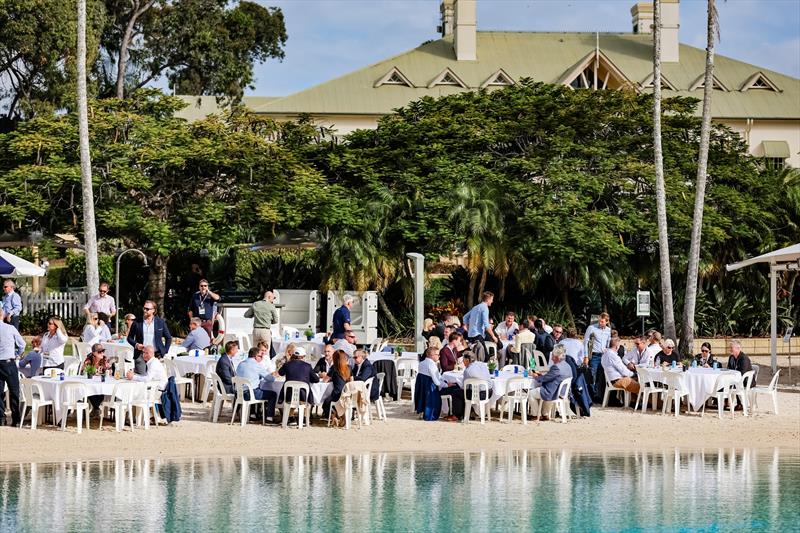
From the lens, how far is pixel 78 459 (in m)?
16.0

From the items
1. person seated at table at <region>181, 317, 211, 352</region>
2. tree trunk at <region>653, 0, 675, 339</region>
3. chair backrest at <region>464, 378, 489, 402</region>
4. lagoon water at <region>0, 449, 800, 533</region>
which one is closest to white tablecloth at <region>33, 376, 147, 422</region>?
lagoon water at <region>0, 449, 800, 533</region>

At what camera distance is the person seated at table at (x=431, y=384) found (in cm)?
1991

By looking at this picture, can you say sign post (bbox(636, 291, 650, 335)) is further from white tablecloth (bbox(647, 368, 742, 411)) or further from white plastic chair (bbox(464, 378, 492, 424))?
white plastic chair (bbox(464, 378, 492, 424))

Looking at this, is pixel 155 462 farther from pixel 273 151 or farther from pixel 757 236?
pixel 757 236

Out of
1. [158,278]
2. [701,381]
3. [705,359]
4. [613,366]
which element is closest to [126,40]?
[158,278]

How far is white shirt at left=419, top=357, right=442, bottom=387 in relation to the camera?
19.9m

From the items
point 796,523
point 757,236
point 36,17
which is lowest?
point 796,523

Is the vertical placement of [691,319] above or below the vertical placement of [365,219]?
below

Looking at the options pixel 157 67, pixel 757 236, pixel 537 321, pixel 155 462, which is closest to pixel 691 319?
pixel 757 236

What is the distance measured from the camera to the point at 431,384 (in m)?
20.0

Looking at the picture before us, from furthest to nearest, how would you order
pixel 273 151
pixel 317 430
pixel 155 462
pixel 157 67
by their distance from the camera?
pixel 157 67 < pixel 273 151 < pixel 317 430 < pixel 155 462

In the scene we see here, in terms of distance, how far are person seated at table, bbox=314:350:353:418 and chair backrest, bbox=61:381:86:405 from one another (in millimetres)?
3543

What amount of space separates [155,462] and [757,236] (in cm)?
2286

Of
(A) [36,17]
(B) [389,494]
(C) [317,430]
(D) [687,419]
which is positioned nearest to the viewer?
(B) [389,494]
